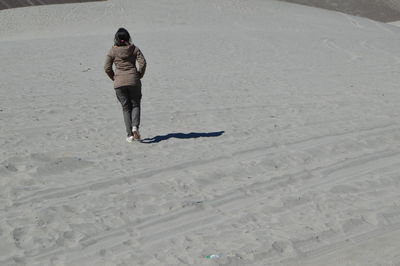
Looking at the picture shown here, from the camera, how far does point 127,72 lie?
8.02 meters

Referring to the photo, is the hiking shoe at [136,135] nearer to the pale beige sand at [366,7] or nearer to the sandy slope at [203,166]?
the sandy slope at [203,166]

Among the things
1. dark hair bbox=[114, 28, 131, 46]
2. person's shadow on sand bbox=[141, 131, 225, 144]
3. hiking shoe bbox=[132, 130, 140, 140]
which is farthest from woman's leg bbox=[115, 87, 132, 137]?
dark hair bbox=[114, 28, 131, 46]

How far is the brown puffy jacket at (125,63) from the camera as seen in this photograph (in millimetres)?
7961

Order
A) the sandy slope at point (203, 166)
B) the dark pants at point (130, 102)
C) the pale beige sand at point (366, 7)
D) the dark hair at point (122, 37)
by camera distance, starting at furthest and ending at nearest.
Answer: the pale beige sand at point (366, 7), the dark pants at point (130, 102), the dark hair at point (122, 37), the sandy slope at point (203, 166)

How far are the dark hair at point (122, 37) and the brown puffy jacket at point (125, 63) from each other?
0.06 meters

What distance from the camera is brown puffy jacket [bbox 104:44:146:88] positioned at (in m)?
7.96

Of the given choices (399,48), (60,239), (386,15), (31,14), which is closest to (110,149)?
(60,239)

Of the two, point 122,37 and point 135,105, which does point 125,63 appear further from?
point 135,105

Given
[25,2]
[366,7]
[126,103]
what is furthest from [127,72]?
[366,7]

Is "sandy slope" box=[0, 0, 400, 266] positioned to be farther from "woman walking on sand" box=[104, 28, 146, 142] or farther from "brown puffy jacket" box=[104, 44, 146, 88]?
"brown puffy jacket" box=[104, 44, 146, 88]

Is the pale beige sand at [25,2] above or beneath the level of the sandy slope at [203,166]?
beneath

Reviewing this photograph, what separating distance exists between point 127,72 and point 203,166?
1884 millimetres

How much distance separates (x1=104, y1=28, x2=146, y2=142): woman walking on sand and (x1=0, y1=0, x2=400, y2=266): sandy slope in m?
0.46

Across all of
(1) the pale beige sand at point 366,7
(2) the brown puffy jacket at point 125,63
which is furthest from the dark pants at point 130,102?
(1) the pale beige sand at point 366,7
